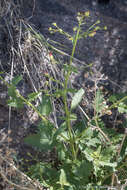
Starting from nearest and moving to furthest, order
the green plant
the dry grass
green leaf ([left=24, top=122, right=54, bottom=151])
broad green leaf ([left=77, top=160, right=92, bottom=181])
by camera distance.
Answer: the green plant, green leaf ([left=24, top=122, right=54, bottom=151]), broad green leaf ([left=77, top=160, right=92, bottom=181]), the dry grass

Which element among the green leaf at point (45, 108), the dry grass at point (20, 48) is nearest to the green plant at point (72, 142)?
the green leaf at point (45, 108)

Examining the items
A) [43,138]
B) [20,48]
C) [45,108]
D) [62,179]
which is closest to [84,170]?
[62,179]

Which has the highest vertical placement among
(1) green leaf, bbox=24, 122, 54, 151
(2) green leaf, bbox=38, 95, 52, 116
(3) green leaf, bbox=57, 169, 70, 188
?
(2) green leaf, bbox=38, 95, 52, 116

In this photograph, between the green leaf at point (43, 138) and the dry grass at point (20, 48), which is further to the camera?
the dry grass at point (20, 48)

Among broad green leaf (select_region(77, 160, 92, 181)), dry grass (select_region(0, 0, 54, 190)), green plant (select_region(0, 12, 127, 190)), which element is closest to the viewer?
green plant (select_region(0, 12, 127, 190))

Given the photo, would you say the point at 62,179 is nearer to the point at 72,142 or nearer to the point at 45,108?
the point at 72,142

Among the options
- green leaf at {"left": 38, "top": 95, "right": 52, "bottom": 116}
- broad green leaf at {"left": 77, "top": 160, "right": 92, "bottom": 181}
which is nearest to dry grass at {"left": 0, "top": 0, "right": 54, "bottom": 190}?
green leaf at {"left": 38, "top": 95, "right": 52, "bottom": 116}

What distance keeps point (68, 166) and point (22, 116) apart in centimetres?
92

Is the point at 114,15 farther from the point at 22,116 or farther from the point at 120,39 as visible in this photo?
the point at 22,116

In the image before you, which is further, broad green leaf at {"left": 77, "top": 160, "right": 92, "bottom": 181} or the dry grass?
the dry grass

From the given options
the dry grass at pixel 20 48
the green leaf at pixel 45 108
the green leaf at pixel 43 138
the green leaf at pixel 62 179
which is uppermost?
the dry grass at pixel 20 48

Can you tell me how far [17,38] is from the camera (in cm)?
245

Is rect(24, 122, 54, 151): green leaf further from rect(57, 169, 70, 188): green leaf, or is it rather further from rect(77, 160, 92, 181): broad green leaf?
rect(77, 160, 92, 181): broad green leaf

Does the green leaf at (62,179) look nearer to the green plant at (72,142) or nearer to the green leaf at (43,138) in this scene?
the green plant at (72,142)
